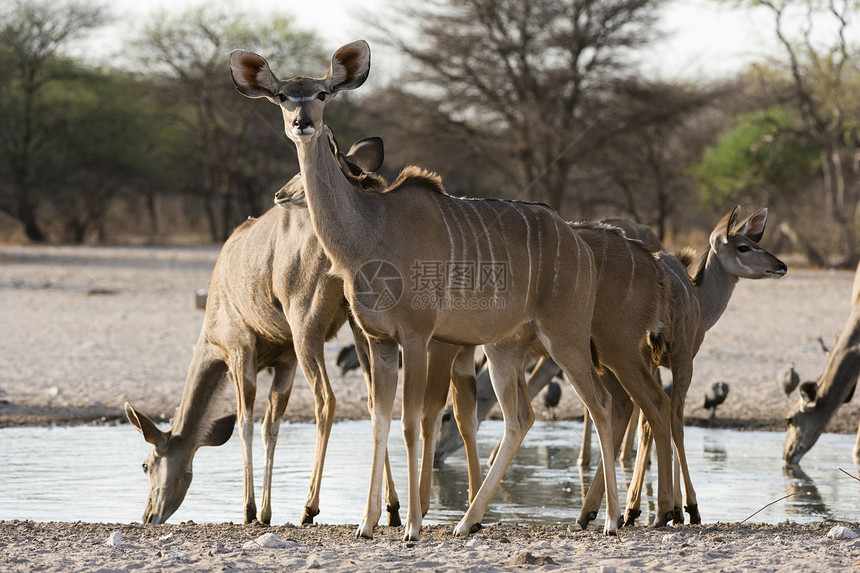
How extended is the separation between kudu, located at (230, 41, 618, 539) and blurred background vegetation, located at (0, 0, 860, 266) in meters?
20.0

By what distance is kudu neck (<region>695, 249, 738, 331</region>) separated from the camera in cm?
780

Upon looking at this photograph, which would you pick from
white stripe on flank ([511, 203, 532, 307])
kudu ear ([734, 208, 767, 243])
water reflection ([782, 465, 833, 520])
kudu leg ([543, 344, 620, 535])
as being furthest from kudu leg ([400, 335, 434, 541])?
kudu ear ([734, 208, 767, 243])

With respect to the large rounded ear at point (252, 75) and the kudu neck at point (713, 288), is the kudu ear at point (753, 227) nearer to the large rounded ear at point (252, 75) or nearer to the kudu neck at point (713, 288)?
the kudu neck at point (713, 288)

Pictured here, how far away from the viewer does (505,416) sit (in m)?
5.80

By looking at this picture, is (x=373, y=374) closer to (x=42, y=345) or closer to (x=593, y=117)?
(x=42, y=345)

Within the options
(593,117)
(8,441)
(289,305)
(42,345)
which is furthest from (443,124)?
(289,305)

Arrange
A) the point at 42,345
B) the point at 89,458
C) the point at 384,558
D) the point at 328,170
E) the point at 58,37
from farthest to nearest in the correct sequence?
the point at 58,37 → the point at 42,345 → the point at 89,458 → the point at 328,170 → the point at 384,558

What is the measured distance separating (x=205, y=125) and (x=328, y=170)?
35.9 meters

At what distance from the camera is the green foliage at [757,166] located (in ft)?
104

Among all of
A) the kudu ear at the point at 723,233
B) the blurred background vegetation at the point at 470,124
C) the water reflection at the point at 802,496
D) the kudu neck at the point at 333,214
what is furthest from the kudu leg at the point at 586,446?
the blurred background vegetation at the point at 470,124

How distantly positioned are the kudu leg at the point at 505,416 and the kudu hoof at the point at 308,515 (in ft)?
2.65

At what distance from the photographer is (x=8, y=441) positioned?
866 cm

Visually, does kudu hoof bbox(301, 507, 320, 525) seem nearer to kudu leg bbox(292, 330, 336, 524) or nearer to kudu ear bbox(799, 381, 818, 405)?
kudu leg bbox(292, 330, 336, 524)

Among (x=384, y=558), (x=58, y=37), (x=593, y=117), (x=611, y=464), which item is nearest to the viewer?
(x=384, y=558)
